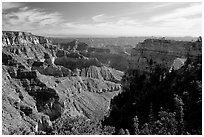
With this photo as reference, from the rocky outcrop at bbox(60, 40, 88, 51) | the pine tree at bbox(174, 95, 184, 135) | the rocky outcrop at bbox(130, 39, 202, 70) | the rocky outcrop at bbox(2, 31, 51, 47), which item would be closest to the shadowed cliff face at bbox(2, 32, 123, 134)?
the rocky outcrop at bbox(2, 31, 51, 47)

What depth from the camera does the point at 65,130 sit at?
1634 centimetres

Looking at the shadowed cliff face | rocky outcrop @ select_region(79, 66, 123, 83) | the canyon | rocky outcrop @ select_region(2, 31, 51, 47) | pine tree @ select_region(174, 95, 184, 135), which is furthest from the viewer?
rocky outcrop @ select_region(2, 31, 51, 47)

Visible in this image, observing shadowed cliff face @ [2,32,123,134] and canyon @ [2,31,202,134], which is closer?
canyon @ [2,31,202,134]

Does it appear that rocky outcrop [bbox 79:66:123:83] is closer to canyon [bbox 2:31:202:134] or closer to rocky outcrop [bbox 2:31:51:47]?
canyon [bbox 2:31:202:134]

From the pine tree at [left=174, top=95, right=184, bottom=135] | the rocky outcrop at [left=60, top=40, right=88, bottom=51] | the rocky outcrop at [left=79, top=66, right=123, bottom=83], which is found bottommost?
the rocky outcrop at [left=79, top=66, right=123, bottom=83]

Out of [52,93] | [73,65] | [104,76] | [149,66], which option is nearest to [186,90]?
[149,66]

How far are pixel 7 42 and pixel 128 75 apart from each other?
302 ft

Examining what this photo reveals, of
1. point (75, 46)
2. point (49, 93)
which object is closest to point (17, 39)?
point (75, 46)

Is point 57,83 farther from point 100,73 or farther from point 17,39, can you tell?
point 17,39

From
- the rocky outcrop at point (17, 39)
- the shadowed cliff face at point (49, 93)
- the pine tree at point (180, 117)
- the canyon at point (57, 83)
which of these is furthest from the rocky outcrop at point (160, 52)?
the rocky outcrop at point (17, 39)

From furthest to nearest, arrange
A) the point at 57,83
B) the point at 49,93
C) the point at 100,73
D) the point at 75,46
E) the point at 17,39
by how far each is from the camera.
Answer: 1. the point at 75,46
2. the point at 17,39
3. the point at 100,73
4. the point at 57,83
5. the point at 49,93

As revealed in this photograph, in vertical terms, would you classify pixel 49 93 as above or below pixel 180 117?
below

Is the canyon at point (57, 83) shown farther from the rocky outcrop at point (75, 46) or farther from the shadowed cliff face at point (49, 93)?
the rocky outcrop at point (75, 46)

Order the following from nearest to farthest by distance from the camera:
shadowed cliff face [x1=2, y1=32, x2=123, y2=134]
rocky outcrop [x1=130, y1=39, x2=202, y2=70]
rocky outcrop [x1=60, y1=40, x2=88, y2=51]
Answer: rocky outcrop [x1=130, y1=39, x2=202, y2=70] < shadowed cliff face [x1=2, y1=32, x2=123, y2=134] < rocky outcrop [x1=60, y1=40, x2=88, y2=51]
